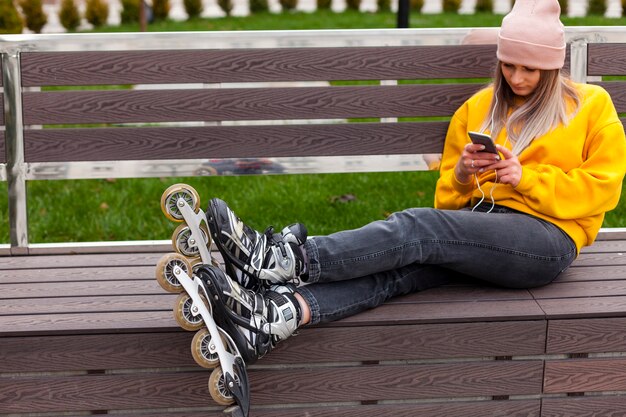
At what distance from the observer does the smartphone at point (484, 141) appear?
309cm

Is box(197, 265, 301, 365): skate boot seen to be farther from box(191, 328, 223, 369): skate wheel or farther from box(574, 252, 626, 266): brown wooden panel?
box(574, 252, 626, 266): brown wooden panel

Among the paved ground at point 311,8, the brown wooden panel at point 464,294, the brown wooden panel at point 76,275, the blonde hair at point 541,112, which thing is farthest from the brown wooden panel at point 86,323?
the paved ground at point 311,8

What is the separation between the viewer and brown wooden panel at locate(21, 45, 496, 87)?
3.76m

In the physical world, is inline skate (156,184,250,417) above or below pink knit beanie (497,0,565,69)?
below

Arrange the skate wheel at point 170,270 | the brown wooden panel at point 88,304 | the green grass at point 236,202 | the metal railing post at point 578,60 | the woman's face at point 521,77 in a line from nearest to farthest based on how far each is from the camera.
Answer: the skate wheel at point 170,270, the brown wooden panel at point 88,304, the woman's face at point 521,77, the metal railing post at point 578,60, the green grass at point 236,202

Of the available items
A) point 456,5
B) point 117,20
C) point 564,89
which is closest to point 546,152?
point 564,89

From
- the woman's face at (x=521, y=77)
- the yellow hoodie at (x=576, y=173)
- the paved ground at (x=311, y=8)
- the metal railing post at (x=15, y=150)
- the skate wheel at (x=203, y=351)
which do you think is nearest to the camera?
the skate wheel at (x=203, y=351)

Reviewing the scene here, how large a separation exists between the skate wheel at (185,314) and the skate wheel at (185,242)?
0.82ft

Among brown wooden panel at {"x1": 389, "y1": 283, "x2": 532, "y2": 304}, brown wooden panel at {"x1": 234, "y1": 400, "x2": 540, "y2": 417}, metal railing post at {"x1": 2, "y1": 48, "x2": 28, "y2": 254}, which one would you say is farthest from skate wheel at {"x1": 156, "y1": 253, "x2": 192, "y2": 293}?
metal railing post at {"x1": 2, "y1": 48, "x2": 28, "y2": 254}

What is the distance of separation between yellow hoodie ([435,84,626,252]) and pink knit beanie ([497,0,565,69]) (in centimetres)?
19

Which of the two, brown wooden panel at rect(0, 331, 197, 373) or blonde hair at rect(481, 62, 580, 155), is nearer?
brown wooden panel at rect(0, 331, 197, 373)

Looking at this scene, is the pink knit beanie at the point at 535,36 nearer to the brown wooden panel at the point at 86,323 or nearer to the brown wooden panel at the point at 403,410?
the brown wooden panel at the point at 403,410

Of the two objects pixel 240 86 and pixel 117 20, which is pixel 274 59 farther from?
pixel 117 20

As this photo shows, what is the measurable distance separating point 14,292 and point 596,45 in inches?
92.0
